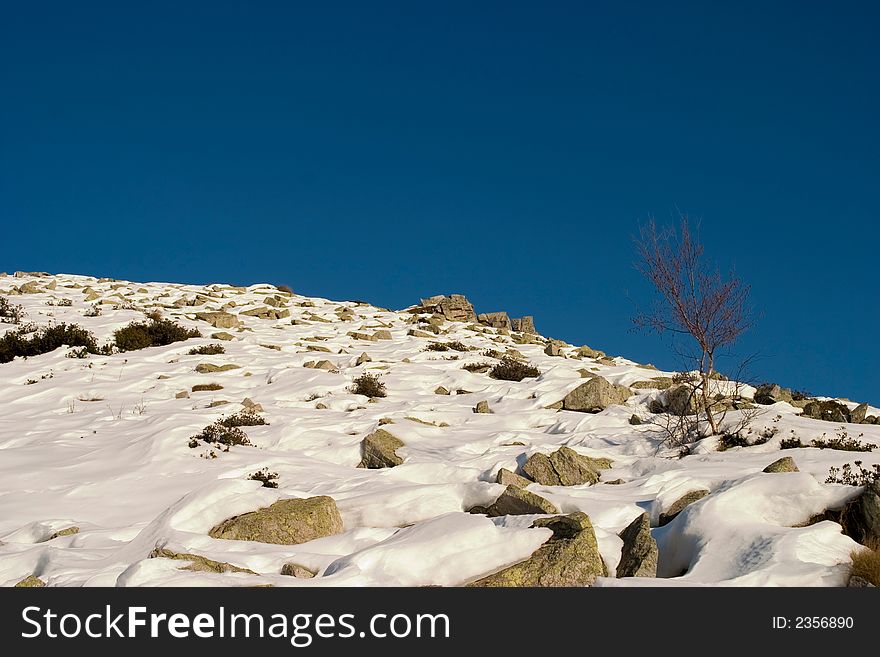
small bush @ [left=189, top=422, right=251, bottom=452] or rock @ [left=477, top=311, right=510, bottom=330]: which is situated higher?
rock @ [left=477, top=311, right=510, bottom=330]

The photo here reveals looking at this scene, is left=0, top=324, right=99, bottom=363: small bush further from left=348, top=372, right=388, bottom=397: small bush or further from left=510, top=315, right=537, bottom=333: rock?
left=510, top=315, right=537, bottom=333: rock

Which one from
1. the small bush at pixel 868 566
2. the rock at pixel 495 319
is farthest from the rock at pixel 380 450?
the rock at pixel 495 319

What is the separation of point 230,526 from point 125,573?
4.66 feet

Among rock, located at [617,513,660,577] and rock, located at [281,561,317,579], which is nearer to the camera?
rock, located at [617,513,660,577]

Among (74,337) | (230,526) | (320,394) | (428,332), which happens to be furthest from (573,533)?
(428,332)

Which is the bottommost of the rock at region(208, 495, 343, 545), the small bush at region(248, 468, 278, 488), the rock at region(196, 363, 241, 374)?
the rock at region(208, 495, 343, 545)

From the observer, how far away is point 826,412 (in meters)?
11.2

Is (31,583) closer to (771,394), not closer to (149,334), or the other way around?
(771,394)

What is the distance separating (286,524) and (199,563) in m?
1.17

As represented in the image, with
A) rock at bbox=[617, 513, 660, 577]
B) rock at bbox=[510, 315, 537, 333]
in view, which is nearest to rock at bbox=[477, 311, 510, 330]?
rock at bbox=[510, 315, 537, 333]

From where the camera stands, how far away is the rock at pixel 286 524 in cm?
579

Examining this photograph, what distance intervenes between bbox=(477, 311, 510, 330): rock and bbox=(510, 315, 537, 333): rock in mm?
361

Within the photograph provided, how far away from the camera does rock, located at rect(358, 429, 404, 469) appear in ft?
30.4

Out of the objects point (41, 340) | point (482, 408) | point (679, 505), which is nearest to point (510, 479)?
point (679, 505)
